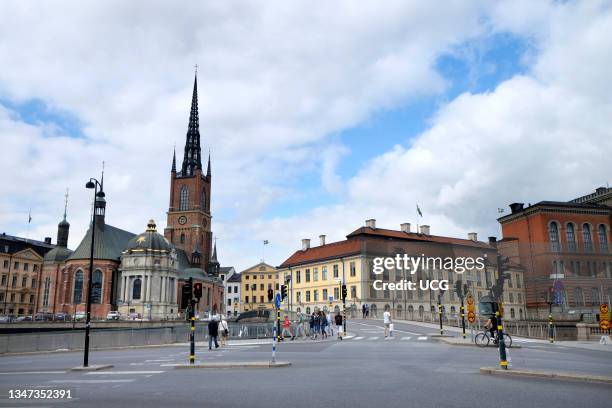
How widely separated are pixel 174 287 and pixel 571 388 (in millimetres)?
83210

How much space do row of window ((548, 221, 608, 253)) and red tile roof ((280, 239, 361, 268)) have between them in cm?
2762

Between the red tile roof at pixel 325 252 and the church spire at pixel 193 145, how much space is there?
1377 inches

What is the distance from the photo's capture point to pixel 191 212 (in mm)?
110375

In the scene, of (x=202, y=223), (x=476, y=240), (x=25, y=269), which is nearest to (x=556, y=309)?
(x=476, y=240)

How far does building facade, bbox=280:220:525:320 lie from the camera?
247ft

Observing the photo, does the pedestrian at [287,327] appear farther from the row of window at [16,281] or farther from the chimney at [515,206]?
the row of window at [16,281]

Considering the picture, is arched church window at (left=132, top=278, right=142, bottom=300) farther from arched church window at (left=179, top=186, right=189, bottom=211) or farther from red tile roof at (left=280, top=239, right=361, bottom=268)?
arched church window at (left=179, top=186, right=189, bottom=211)

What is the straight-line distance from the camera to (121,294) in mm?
81875

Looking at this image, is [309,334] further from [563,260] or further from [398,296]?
[563,260]

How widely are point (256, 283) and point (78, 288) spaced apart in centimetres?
6248

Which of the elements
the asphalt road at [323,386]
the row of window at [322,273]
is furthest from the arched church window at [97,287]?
the asphalt road at [323,386]

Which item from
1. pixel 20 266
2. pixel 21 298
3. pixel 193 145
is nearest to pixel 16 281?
pixel 20 266

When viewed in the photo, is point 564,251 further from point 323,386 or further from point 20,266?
point 20,266

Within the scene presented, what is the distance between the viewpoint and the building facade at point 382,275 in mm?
75438
